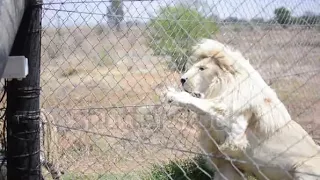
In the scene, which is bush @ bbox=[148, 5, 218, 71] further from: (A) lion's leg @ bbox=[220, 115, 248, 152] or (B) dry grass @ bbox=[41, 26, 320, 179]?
(A) lion's leg @ bbox=[220, 115, 248, 152]

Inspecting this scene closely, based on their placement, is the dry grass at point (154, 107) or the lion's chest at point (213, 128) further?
the dry grass at point (154, 107)

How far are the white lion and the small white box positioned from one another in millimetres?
781

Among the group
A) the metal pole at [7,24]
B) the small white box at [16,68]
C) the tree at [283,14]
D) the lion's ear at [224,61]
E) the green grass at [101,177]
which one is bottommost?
the green grass at [101,177]

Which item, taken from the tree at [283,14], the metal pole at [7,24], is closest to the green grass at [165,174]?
the tree at [283,14]

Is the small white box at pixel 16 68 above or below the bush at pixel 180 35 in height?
below

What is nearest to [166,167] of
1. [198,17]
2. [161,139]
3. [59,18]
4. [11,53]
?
[161,139]

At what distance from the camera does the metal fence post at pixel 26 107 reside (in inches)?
67.4

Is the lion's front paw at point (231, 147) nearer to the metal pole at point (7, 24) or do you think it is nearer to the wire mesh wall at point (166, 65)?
the wire mesh wall at point (166, 65)

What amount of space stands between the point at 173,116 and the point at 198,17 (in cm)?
140

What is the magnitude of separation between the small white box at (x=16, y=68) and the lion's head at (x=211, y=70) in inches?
36.2

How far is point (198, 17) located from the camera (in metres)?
2.55

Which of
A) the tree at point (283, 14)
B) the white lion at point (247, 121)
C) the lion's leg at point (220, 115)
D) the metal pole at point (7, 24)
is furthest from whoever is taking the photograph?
the tree at point (283, 14)

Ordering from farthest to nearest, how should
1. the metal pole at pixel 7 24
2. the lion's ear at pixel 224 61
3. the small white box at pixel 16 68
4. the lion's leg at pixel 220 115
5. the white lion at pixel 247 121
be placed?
the lion's ear at pixel 224 61 < the white lion at pixel 247 121 < the lion's leg at pixel 220 115 < the small white box at pixel 16 68 < the metal pole at pixel 7 24

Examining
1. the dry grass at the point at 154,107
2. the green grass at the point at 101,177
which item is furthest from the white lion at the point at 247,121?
the green grass at the point at 101,177
